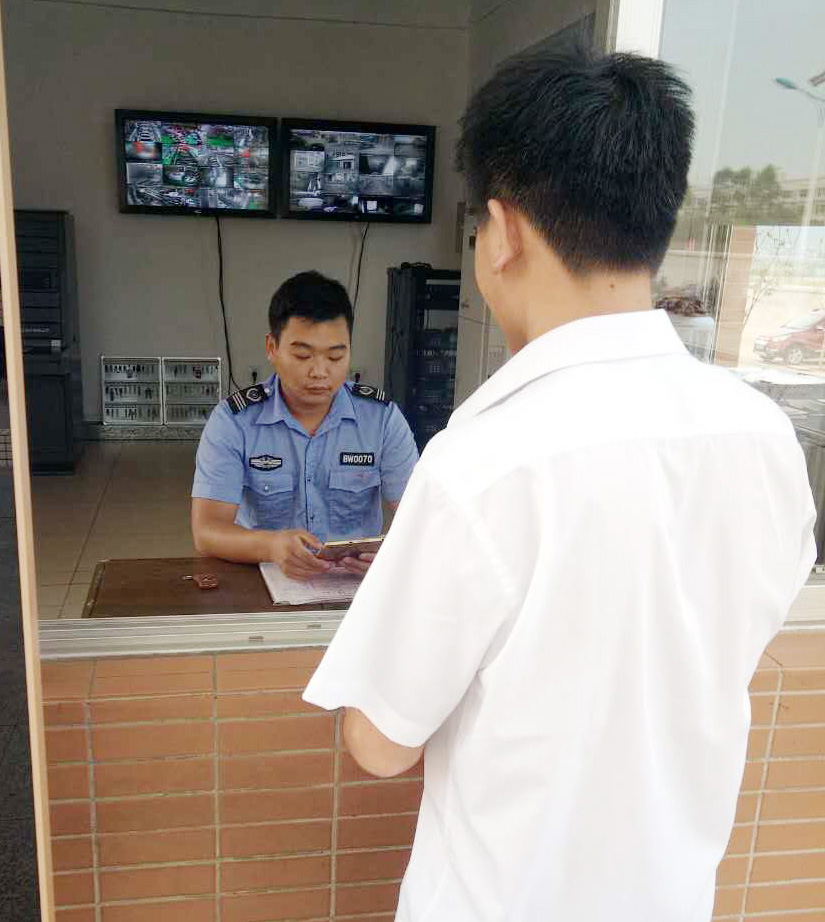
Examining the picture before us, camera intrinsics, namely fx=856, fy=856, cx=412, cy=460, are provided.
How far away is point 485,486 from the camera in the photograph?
744 millimetres

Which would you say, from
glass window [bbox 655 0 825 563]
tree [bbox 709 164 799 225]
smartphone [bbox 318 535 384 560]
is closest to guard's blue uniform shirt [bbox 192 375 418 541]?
smartphone [bbox 318 535 384 560]

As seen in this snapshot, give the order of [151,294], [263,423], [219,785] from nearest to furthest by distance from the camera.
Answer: [219,785] < [263,423] < [151,294]

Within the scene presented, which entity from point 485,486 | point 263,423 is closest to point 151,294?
point 263,423

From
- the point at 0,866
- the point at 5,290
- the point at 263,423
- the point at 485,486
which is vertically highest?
the point at 5,290

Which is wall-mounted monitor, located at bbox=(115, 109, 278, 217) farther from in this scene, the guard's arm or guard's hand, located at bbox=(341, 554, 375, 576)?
guard's hand, located at bbox=(341, 554, 375, 576)

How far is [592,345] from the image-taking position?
797 millimetres

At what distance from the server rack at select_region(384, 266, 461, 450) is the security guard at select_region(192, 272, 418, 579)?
3.18 metres

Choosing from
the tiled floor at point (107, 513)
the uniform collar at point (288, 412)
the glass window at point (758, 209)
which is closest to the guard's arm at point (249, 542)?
the uniform collar at point (288, 412)

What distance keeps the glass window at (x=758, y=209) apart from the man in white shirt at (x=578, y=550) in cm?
211

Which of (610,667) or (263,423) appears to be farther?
(263,423)

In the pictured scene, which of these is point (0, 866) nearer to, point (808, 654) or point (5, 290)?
point (5, 290)

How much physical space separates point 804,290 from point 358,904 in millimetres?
2422

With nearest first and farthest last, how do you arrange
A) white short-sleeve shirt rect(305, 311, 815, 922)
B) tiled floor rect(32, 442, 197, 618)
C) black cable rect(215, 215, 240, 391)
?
white short-sleeve shirt rect(305, 311, 815, 922)
tiled floor rect(32, 442, 197, 618)
black cable rect(215, 215, 240, 391)

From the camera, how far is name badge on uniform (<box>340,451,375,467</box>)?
8.14 feet
